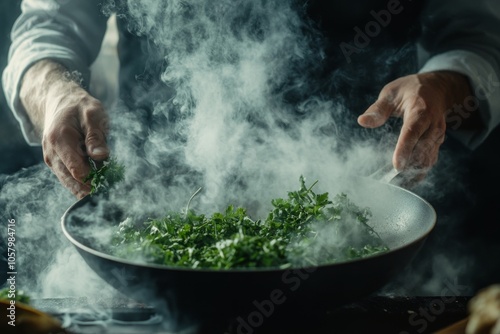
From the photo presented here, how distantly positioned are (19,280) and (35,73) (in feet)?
3.75

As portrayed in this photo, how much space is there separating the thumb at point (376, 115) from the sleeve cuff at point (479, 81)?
0.54 m

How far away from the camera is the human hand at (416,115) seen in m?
1.99

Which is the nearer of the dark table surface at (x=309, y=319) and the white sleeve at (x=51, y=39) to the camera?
the dark table surface at (x=309, y=319)

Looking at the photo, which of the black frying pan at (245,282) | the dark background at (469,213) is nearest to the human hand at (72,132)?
the black frying pan at (245,282)

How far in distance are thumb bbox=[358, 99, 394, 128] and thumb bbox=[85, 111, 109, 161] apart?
0.92m

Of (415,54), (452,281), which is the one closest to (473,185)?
(452,281)

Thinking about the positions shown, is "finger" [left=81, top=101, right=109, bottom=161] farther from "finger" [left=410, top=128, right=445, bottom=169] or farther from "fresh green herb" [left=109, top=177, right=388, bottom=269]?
"finger" [left=410, top=128, right=445, bottom=169]

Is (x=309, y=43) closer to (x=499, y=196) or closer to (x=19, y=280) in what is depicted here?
(x=499, y=196)

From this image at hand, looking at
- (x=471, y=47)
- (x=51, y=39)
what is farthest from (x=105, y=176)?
(x=471, y=47)

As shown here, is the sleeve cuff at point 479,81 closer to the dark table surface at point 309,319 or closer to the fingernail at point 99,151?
the dark table surface at point 309,319

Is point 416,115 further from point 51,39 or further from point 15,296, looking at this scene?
point 51,39

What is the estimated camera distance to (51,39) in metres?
2.64

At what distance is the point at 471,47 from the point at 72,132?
6.05 feet

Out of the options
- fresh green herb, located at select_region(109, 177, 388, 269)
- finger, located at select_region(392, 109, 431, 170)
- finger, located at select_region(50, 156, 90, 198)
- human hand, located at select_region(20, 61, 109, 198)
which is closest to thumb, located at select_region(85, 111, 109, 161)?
human hand, located at select_region(20, 61, 109, 198)
